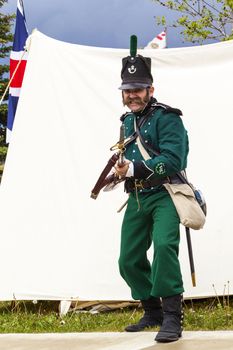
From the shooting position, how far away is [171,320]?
12.6ft

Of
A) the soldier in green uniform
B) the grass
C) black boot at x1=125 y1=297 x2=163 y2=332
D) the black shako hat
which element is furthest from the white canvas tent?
the black shako hat

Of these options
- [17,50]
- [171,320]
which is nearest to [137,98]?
[171,320]

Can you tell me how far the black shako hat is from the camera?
13.3 ft

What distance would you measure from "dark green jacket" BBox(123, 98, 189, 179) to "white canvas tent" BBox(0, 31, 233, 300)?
1433mm

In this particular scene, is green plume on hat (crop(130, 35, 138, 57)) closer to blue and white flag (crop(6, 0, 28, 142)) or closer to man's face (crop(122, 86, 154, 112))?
man's face (crop(122, 86, 154, 112))

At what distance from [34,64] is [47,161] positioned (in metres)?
0.80

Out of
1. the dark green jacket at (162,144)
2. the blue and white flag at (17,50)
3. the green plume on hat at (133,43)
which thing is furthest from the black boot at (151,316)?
the blue and white flag at (17,50)

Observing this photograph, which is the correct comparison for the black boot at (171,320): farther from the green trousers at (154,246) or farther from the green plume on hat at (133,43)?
the green plume on hat at (133,43)

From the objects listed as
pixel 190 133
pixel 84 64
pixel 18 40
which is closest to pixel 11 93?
pixel 18 40

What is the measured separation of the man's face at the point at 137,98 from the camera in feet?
13.4

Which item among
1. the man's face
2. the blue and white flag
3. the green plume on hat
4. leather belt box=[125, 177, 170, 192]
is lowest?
leather belt box=[125, 177, 170, 192]

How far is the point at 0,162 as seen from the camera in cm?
3325

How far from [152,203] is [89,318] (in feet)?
4.74

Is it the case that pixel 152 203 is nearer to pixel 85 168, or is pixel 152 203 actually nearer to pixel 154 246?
pixel 154 246
